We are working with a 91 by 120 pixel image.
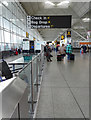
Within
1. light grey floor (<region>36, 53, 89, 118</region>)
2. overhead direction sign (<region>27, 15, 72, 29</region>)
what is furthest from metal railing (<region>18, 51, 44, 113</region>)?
overhead direction sign (<region>27, 15, 72, 29</region>)

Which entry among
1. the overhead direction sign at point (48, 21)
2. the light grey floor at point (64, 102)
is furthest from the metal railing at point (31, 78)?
the overhead direction sign at point (48, 21)

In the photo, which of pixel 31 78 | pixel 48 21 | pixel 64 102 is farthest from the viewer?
pixel 48 21

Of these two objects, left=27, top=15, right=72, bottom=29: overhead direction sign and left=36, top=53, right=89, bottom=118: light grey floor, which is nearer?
left=36, top=53, right=89, bottom=118: light grey floor

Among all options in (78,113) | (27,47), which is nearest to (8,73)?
(78,113)

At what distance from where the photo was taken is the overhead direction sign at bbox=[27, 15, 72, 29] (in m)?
12.6

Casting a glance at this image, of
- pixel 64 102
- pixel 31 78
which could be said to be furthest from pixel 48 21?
pixel 31 78

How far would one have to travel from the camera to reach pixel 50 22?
12.8 meters

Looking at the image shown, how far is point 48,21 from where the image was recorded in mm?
12742

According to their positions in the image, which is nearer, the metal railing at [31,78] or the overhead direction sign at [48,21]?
the metal railing at [31,78]

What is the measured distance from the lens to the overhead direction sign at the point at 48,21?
12.6 metres

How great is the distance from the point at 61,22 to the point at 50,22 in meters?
1.07

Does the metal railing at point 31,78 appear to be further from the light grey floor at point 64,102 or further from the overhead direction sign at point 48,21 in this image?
the overhead direction sign at point 48,21

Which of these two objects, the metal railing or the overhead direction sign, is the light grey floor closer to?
the metal railing

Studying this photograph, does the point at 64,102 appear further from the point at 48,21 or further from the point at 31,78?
the point at 48,21
